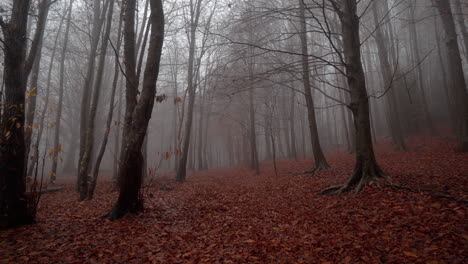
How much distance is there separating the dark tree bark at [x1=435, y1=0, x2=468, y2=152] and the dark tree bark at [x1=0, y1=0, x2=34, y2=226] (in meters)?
13.2

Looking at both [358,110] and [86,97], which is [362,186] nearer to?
[358,110]

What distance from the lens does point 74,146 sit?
23.5 metres

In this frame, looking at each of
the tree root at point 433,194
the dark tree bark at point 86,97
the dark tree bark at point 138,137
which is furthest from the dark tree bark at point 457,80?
the dark tree bark at point 86,97

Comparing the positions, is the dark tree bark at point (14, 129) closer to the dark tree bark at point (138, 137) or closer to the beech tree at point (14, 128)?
the beech tree at point (14, 128)

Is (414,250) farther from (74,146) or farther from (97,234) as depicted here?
(74,146)

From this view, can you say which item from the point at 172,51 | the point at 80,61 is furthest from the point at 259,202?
the point at 80,61

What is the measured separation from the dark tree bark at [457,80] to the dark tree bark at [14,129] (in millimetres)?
13219

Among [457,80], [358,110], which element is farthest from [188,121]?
[457,80]

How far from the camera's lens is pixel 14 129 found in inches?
165

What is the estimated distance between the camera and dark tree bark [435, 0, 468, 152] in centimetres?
902

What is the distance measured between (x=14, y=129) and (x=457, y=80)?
1399cm

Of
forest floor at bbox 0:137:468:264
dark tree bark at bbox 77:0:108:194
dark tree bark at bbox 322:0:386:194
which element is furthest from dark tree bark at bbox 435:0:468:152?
dark tree bark at bbox 77:0:108:194

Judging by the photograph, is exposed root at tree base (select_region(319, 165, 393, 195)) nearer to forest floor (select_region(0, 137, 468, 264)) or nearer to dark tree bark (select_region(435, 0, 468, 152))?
forest floor (select_region(0, 137, 468, 264))

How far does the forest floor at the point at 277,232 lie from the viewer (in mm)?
3090
